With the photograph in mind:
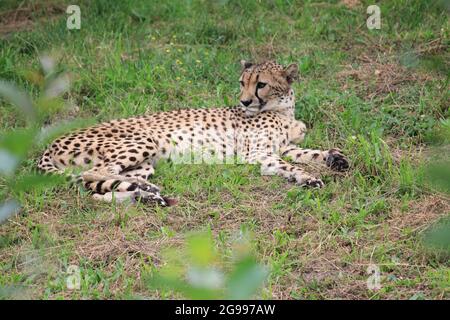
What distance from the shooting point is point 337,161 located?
5883mm

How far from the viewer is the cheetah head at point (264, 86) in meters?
6.57

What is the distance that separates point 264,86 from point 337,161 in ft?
Result: 3.69

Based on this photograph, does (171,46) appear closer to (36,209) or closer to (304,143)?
(304,143)

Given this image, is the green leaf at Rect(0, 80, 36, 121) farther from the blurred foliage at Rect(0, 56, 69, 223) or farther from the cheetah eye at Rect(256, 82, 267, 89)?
the cheetah eye at Rect(256, 82, 267, 89)

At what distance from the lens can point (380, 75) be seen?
7.39 m

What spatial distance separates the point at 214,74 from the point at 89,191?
2.60 metres

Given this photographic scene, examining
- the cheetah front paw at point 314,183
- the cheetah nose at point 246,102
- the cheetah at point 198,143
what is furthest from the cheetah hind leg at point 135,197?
the cheetah nose at point 246,102

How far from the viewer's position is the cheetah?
559 centimetres

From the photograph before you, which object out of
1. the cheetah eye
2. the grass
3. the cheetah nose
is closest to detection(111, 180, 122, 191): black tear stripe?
the grass

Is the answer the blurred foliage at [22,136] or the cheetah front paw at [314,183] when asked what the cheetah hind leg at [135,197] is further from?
the blurred foliage at [22,136]

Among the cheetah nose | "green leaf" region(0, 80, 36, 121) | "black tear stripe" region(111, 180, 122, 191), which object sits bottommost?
"black tear stripe" region(111, 180, 122, 191)

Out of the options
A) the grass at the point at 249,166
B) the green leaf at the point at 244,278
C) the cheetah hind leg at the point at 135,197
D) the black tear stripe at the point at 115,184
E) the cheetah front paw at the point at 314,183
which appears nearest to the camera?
the green leaf at the point at 244,278

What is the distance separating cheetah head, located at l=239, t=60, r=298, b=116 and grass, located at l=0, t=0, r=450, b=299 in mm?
366

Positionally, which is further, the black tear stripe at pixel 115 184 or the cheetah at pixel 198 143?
the cheetah at pixel 198 143
